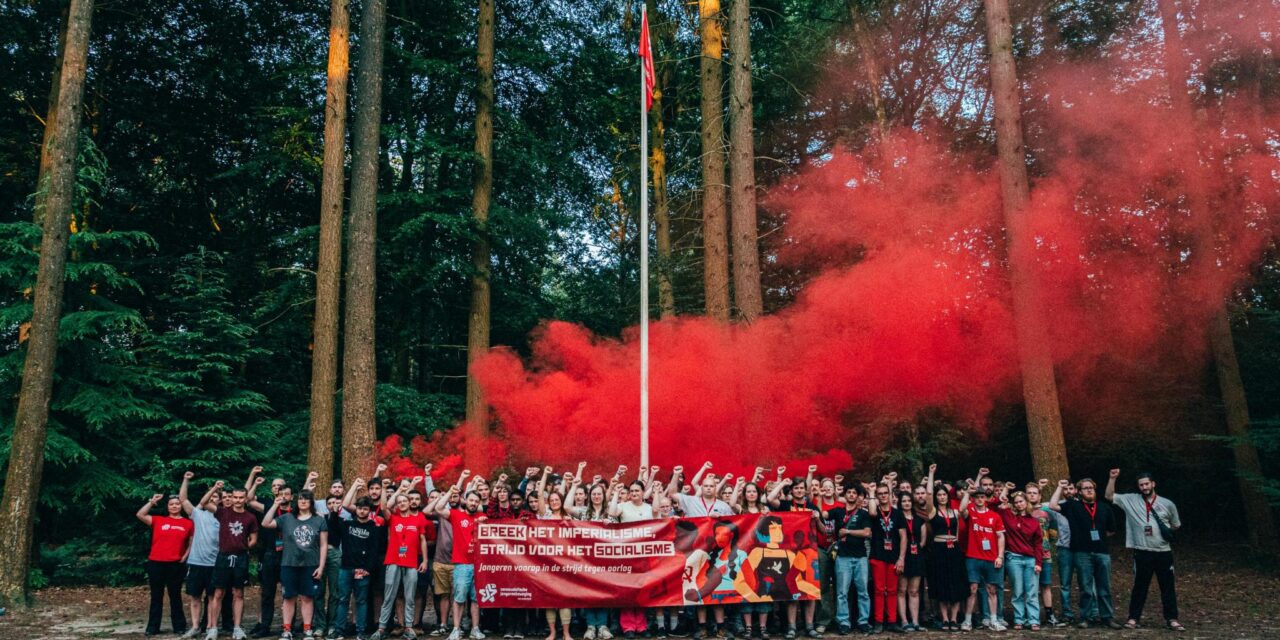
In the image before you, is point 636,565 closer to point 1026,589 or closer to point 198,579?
point 1026,589

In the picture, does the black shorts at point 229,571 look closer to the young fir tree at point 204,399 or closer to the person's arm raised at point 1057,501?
the young fir tree at point 204,399

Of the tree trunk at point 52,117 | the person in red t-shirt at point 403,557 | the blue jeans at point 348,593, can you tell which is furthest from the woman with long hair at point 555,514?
the tree trunk at point 52,117

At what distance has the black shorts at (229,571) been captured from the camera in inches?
398

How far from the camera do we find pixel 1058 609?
12.0 metres

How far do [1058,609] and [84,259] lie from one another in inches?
786

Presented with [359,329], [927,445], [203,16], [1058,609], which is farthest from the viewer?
[203,16]

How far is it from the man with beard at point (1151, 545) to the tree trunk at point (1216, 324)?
8054 mm

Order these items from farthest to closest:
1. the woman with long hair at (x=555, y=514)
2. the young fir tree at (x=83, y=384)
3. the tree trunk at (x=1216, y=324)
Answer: the tree trunk at (x=1216, y=324) < the young fir tree at (x=83, y=384) < the woman with long hair at (x=555, y=514)

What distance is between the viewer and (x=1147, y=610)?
1192 centimetres

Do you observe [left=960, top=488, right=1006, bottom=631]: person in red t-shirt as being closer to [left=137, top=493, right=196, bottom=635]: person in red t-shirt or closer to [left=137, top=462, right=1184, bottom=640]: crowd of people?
[left=137, top=462, right=1184, bottom=640]: crowd of people

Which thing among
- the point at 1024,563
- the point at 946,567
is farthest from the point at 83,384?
the point at 1024,563

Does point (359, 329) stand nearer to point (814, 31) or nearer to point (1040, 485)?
point (1040, 485)

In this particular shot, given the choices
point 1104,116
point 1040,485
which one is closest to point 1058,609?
point 1040,485

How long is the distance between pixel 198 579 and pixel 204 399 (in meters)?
6.60
